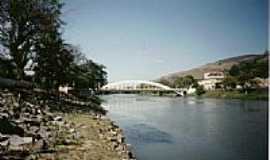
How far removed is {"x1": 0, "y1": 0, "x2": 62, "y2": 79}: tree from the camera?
6.84 metres

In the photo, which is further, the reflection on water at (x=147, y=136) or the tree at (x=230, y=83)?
the tree at (x=230, y=83)

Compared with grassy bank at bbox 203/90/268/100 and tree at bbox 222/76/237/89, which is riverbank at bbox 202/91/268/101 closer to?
grassy bank at bbox 203/90/268/100

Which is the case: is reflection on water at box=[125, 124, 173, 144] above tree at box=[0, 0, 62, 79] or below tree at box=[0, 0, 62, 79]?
below

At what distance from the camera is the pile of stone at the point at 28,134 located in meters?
2.34

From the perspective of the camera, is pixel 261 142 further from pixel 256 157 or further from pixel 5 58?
pixel 5 58

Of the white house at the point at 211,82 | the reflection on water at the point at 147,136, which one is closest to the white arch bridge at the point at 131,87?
the white house at the point at 211,82

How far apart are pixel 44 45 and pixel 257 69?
55.9 ft

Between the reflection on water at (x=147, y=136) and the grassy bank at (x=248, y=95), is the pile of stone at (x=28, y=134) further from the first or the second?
the grassy bank at (x=248, y=95)

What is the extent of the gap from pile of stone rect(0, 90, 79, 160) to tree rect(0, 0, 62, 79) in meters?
3.15

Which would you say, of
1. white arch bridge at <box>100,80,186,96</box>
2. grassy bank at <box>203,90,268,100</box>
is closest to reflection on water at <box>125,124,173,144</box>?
grassy bank at <box>203,90,268,100</box>

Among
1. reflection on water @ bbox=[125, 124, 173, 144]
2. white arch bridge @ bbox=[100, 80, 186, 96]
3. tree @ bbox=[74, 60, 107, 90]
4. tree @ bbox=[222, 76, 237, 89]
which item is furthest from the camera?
white arch bridge @ bbox=[100, 80, 186, 96]

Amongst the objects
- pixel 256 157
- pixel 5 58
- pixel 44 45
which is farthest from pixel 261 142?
pixel 5 58

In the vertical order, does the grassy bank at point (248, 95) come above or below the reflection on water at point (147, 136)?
above

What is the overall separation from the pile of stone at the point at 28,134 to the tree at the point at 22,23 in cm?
315
